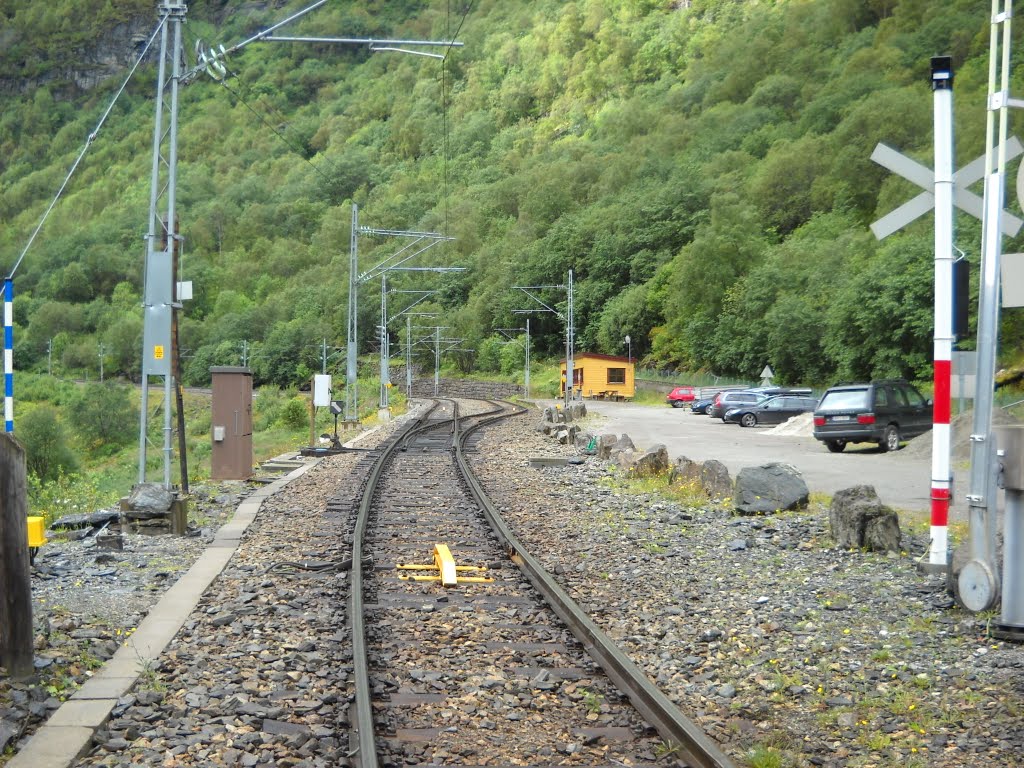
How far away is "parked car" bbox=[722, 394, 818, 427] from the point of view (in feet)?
138

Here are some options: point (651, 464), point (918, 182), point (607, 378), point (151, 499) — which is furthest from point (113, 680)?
point (607, 378)

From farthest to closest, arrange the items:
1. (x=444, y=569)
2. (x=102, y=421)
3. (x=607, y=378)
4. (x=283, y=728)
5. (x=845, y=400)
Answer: (x=607, y=378)
(x=102, y=421)
(x=845, y=400)
(x=444, y=569)
(x=283, y=728)

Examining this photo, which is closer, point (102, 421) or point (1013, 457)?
point (1013, 457)

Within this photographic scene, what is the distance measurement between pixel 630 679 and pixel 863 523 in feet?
18.4

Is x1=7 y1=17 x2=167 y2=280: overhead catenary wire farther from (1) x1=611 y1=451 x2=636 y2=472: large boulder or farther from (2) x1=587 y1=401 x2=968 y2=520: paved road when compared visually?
(2) x1=587 y1=401 x2=968 y2=520: paved road

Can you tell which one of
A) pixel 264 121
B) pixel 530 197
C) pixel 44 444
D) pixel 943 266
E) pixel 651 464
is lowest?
pixel 44 444

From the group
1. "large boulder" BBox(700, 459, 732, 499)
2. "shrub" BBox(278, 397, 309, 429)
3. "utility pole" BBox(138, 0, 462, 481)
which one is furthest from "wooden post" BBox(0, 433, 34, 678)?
"shrub" BBox(278, 397, 309, 429)

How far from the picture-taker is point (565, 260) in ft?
380

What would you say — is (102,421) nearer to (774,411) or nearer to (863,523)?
(774,411)

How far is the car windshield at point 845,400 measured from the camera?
84.6 ft

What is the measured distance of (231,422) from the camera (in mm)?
19375

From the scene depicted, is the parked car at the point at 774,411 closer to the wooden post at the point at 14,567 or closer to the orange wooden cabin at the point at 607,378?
the orange wooden cabin at the point at 607,378

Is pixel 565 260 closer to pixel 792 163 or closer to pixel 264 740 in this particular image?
pixel 792 163

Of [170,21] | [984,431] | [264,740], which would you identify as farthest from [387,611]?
[170,21]
